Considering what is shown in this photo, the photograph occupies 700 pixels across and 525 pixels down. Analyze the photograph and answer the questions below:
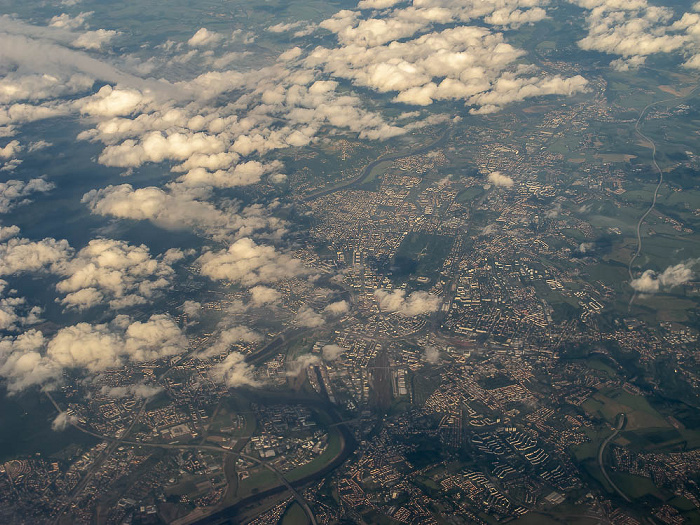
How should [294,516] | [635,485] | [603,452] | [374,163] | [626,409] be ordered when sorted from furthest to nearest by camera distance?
[374,163] → [626,409] → [603,452] → [294,516] → [635,485]

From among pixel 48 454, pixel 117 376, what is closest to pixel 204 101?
pixel 117 376

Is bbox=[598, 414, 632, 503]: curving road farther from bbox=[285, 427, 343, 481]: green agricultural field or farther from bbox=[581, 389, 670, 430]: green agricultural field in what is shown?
bbox=[285, 427, 343, 481]: green agricultural field

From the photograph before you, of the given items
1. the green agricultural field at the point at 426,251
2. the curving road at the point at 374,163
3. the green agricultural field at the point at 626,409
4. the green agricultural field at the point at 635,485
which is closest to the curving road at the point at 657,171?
the green agricultural field at the point at 626,409

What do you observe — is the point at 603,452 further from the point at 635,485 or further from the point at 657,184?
the point at 657,184

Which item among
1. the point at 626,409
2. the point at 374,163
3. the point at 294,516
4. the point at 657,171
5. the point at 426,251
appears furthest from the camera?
the point at 374,163

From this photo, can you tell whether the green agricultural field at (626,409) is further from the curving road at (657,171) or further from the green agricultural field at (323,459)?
the green agricultural field at (323,459)

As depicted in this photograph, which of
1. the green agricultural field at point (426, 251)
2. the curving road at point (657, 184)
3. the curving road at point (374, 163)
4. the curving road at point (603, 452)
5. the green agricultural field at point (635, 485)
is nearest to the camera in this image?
the green agricultural field at point (635, 485)

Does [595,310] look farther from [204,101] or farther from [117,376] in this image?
[204,101]

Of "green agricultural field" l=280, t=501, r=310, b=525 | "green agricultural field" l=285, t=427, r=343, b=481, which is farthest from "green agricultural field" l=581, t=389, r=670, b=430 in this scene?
"green agricultural field" l=280, t=501, r=310, b=525

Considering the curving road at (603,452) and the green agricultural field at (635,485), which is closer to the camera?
the green agricultural field at (635,485)

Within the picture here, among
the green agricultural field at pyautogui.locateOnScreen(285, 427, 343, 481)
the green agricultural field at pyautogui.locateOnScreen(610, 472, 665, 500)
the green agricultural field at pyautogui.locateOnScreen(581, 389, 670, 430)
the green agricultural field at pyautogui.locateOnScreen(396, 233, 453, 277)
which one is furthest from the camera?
the green agricultural field at pyautogui.locateOnScreen(396, 233, 453, 277)

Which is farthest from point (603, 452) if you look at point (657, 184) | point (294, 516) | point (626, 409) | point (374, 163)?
point (374, 163)
